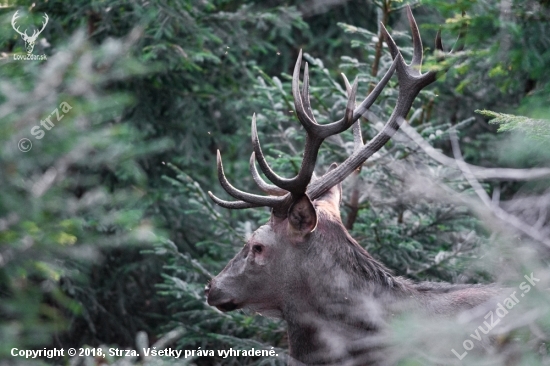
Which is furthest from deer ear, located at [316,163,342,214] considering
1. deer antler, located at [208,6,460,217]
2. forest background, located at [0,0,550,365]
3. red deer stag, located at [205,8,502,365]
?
forest background, located at [0,0,550,365]

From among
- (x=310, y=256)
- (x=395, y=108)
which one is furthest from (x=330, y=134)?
(x=310, y=256)

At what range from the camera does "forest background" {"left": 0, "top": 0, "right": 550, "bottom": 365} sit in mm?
2475

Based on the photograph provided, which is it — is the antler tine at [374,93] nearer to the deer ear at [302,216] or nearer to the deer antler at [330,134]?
the deer antler at [330,134]

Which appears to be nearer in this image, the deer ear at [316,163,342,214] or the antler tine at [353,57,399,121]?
the antler tine at [353,57,399,121]

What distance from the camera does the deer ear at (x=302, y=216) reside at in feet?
15.2

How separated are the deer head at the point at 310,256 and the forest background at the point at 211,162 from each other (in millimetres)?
416

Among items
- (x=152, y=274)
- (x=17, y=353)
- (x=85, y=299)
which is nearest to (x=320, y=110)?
(x=152, y=274)

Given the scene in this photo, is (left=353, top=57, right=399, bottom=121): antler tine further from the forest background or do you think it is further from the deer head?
the forest background

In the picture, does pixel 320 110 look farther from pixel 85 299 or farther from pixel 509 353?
pixel 509 353

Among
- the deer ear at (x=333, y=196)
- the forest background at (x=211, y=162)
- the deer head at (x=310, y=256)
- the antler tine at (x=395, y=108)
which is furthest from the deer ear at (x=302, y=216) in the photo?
the forest background at (x=211, y=162)

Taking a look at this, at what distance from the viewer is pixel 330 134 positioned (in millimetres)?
4598

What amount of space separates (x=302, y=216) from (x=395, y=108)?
943mm

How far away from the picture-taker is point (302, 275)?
476 cm

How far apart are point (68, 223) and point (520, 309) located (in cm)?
162
